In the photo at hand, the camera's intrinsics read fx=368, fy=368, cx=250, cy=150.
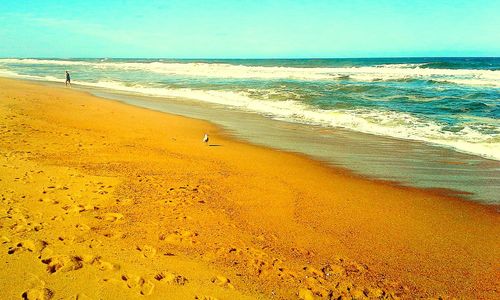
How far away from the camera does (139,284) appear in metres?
3.58

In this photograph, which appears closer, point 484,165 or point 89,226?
point 89,226

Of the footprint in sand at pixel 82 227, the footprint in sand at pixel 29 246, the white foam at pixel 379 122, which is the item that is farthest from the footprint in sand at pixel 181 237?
the white foam at pixel 379 122

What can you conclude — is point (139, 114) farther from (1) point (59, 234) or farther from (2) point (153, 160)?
(1) point (59, 234)

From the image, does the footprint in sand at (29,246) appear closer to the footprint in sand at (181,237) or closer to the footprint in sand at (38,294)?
the footprint in sand at (38,294)

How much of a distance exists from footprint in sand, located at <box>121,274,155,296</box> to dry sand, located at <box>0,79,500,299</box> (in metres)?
0.02

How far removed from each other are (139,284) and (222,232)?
56.1 inches

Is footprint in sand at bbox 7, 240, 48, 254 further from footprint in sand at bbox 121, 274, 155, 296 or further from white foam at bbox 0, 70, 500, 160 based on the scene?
white foam at bbox 0, 70, 500, 160

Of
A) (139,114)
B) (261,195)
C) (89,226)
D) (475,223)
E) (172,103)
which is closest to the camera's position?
(89,226)

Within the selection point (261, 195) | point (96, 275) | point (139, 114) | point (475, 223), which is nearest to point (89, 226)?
point (96, 275)

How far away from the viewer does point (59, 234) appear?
4371 mm

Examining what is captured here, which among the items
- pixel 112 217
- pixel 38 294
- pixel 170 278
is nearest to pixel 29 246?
pixel 38 294

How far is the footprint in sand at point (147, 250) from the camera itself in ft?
13.5

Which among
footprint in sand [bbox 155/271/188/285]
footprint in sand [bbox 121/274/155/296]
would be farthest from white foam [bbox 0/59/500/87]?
footprint in sand [bbox 121/274/155/296]

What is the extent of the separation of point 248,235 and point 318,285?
1.24m
